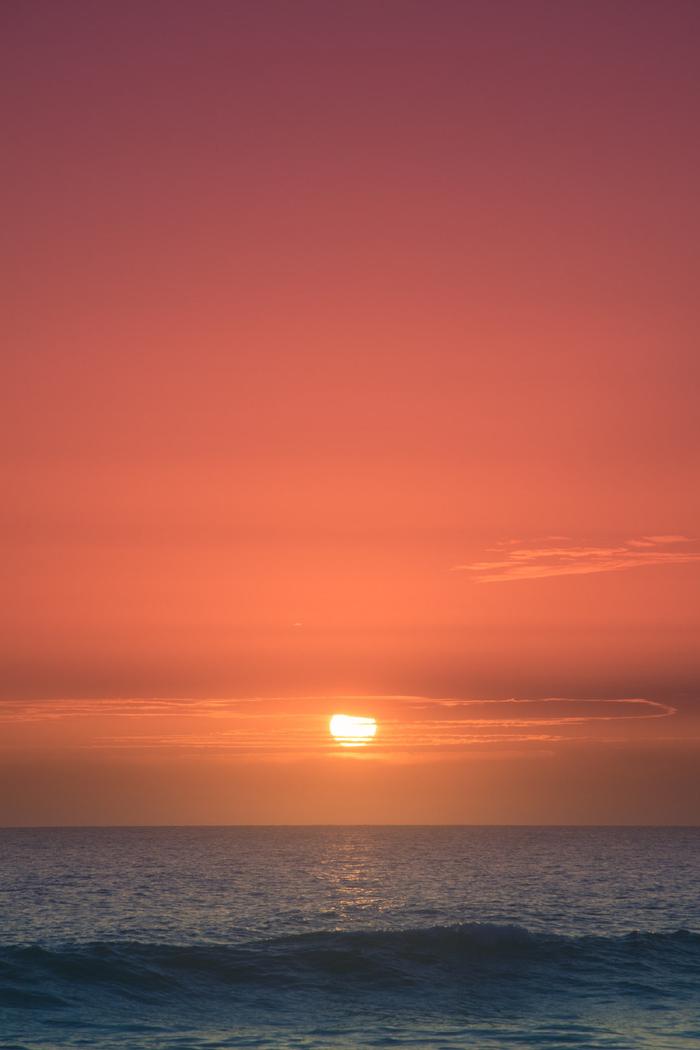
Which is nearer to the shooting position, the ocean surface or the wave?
the ocean surface

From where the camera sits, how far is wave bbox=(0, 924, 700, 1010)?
43406 mm

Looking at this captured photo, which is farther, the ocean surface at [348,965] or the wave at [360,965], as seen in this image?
the wave at [360,965]

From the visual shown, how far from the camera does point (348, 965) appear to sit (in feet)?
156

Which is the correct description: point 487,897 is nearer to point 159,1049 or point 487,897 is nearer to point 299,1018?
point 299,1018

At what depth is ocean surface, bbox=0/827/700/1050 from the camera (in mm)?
35531

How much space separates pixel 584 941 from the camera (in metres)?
53.4

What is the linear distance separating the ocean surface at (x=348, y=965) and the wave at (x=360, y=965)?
0.43ft

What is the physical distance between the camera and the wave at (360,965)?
43.4 m

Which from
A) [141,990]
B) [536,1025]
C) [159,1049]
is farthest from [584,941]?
[159,1049]

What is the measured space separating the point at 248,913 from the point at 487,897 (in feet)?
64.1

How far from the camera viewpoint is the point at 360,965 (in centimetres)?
4772

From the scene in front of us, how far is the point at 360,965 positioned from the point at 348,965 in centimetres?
54

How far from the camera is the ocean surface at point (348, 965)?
35531 mm

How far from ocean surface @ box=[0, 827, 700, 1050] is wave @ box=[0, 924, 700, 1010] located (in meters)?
0.13
